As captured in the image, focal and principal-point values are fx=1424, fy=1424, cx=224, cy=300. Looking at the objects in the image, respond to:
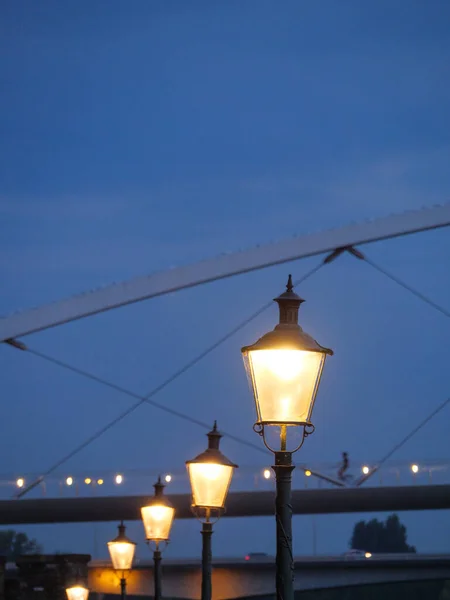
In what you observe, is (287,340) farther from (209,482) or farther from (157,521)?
(157,521)

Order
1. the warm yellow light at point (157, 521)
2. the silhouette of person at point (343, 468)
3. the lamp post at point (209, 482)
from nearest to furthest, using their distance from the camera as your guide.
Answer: the lamp post at point (209, 482) → the warm yellow light at point (157, 521) → the silhouette of person at point (343, 468)

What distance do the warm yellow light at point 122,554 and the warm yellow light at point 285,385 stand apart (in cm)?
1655

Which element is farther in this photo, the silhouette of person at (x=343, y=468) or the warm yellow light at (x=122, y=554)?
the silhouette of person at (x=343, y=468)

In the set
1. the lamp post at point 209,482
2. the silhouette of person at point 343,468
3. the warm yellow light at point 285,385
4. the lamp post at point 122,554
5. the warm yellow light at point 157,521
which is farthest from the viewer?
the silhouette of person at point 343,468

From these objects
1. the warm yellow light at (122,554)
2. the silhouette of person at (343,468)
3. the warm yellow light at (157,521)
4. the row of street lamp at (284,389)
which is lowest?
the row of street lamp at (284,389)

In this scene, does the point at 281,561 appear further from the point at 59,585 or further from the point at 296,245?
the point at 59,585

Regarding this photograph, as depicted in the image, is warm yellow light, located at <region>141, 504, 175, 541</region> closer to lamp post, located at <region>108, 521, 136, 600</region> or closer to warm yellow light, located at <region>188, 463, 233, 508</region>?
lamp post, located at <region>108, 521, 136, 600</region>

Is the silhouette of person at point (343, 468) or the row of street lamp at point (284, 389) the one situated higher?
the silhouette of person at point (343, 468)

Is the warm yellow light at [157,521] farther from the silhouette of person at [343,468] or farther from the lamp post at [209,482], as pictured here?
the silhouette of person at [343,468]

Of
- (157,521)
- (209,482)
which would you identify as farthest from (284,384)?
(157,521)

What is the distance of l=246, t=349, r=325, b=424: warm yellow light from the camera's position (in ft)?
30.9

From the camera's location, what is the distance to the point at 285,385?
371 inches

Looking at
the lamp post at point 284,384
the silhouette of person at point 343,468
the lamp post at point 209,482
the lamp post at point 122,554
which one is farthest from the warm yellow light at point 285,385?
the silhouette of person at point 343,468

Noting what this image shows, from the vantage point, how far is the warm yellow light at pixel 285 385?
30.9 feet
